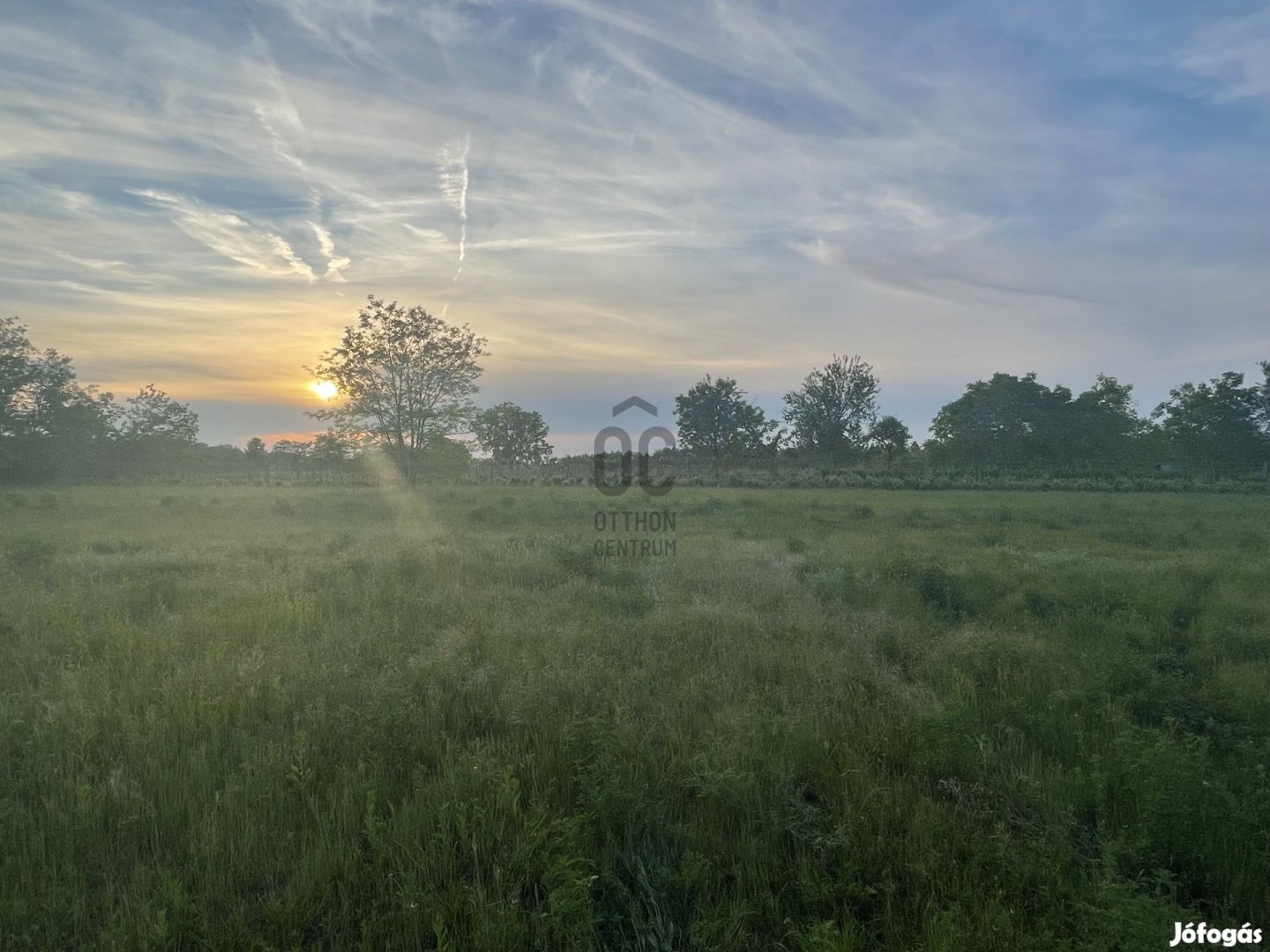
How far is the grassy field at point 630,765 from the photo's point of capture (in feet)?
9.60

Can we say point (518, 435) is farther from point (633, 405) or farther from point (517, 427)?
point (633, 405)

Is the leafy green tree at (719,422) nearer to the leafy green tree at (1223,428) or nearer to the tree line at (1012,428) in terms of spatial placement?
the tree line at (1012,428)

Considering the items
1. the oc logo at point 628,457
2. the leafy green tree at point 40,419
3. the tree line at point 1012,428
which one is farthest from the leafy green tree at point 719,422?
the leafy green tree at point 40,419

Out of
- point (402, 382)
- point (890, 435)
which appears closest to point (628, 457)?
point (402, 382)

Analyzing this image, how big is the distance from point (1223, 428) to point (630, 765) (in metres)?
64.2

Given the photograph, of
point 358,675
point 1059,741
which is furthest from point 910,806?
point 358,675

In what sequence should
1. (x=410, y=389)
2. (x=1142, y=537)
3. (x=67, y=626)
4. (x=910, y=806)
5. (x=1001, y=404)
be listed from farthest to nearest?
(x=1001, y=404)
(x=410, y=389)
(x=1142, y=537)
(x=67, y=626)
(x=910, y=806)

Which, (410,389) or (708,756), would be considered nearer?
(708,756)

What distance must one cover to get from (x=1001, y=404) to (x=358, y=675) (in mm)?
60625

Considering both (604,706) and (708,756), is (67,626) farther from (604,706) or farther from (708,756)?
(708,756)

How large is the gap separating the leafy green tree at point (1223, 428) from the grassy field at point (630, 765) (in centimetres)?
5362

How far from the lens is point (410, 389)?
37094 mm

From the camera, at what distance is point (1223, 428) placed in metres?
49.4

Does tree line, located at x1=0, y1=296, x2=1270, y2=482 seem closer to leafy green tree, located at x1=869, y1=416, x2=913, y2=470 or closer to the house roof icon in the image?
leafy green tree, located at x1=869, y1=416, x2=913, y2=470
